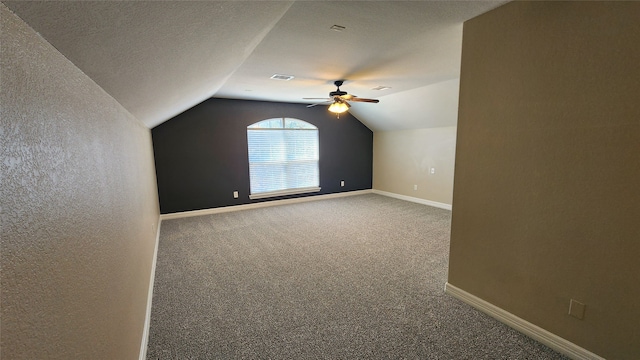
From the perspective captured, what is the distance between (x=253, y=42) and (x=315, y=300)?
87.9 inches

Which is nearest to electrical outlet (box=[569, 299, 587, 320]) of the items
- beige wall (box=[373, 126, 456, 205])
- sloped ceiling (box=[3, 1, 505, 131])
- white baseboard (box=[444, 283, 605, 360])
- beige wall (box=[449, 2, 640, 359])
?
beige wall (box=[449, 2, 640, 359])

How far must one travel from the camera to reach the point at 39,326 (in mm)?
601

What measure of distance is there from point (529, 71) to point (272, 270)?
2854mm

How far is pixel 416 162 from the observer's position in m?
6.22

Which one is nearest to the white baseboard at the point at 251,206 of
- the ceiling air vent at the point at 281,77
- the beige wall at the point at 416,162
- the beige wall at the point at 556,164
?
the beige wall at the point at 416,162

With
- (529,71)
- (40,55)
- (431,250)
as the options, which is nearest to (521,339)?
(431,250)

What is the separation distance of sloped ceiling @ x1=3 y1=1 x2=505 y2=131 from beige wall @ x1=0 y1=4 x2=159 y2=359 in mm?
110

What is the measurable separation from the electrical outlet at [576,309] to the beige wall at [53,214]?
2540 mm

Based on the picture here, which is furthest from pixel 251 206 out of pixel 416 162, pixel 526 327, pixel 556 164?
pixel 556 164

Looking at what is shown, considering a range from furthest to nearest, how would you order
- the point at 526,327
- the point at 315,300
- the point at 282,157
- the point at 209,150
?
the point at 282,157
the point at 209,150
the point at 315,300
the point at 526,327

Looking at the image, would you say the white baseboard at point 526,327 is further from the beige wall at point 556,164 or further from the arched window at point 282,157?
the arched window at point 282,157

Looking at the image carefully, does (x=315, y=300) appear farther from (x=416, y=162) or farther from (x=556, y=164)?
(x=416, y=162)

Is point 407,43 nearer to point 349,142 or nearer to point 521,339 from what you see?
point 521,339

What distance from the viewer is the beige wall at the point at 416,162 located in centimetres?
557
